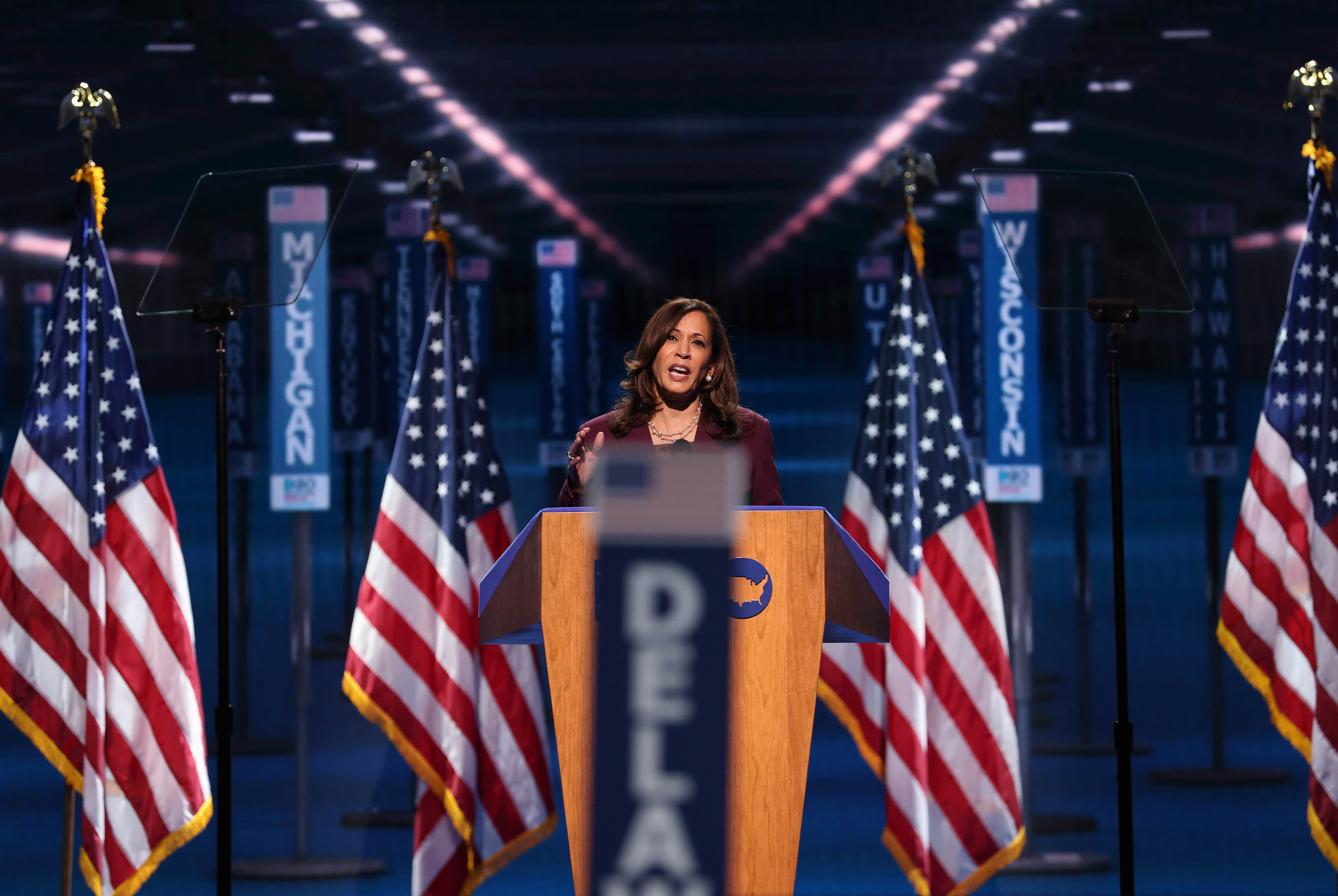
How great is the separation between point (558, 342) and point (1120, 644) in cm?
343

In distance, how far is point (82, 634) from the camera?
3.50 m

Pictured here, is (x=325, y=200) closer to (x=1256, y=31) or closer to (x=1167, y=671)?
(x=1256, y=31)

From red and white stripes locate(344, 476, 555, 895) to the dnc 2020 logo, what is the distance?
2061mm

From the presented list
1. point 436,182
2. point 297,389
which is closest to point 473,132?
point 436,182

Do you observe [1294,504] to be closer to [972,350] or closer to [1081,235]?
[1081,235]

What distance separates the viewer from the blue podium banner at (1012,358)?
13.4 ft

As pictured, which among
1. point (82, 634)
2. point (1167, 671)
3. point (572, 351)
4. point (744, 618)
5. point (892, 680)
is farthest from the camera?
point (1167, 671)

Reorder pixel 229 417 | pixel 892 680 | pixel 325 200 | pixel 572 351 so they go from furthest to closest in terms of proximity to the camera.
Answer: pixel 572 351
pixel 229 417
pixel 325 200
pixel 892 680

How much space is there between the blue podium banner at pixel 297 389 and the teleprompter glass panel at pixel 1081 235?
199 cm

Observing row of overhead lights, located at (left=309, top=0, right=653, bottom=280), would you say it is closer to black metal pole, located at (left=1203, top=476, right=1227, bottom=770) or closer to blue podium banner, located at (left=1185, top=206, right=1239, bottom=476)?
blue podium banner, located at (left=1185, top=206, right=1239, bottom=476)

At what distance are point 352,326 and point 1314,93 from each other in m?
3.83

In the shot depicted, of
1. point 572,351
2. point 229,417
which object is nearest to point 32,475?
point 229,417

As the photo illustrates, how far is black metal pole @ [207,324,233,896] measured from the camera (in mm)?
3068

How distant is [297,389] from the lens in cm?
414
